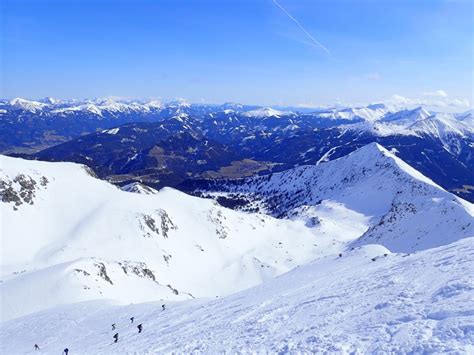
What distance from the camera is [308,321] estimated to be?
28812 mm

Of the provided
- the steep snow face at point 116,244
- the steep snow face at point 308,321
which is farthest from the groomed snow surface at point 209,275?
the steep snow face at point 116,244

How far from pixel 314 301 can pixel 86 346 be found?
21.2 meters

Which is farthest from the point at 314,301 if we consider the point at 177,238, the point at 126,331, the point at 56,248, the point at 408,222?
the point at 408,222

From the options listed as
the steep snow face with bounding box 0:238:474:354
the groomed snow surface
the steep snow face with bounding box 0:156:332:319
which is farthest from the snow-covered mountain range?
the steep snow face with bounding box 0:238:474:354

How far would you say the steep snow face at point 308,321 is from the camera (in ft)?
73.5

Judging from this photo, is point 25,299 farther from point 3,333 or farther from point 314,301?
point 314,301

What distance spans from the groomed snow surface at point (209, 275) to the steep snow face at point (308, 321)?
0.14 metres

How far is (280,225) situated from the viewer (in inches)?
7229

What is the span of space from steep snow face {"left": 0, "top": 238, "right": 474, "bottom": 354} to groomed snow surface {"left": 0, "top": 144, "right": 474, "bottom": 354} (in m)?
0.14

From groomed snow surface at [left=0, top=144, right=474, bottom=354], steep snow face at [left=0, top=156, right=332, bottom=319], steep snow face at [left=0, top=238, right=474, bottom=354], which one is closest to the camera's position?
steep snow face at [left=0, top=238, right=474, bottom=354]

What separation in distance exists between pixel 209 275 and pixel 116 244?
1106 inches

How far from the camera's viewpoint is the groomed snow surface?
26047 millimetres

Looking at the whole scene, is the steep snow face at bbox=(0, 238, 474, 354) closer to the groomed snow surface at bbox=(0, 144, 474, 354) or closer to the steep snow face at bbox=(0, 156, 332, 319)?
the groomed snow surface at bbox=(0, 144, 474, 354)

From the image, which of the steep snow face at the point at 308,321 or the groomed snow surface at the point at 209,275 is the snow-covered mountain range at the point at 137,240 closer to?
the groomed snow surface at the point at 209,275
